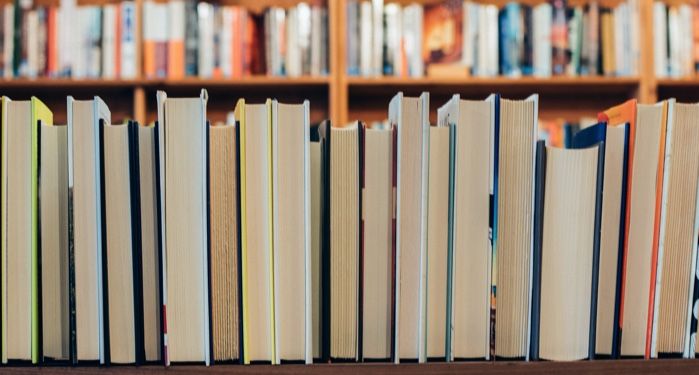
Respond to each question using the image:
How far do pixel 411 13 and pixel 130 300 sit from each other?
185cm

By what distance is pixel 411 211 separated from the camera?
614 mm

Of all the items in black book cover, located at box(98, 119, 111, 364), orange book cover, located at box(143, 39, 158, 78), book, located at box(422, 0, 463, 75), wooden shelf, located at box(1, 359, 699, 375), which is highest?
book, located at box(422, 0, 463, 75)

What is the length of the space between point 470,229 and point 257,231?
19 centimetres

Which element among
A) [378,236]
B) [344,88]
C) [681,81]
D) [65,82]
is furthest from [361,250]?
[681,81]

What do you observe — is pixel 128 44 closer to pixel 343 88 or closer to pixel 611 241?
pixel 343 88

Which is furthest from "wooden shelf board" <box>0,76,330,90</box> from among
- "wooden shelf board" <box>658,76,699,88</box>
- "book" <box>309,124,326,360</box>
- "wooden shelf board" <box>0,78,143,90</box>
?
"book" <box>309,124,326,360</box>

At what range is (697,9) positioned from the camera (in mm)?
2305

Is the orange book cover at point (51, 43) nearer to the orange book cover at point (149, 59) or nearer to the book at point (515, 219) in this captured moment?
the orange book cover at point (149, 59)

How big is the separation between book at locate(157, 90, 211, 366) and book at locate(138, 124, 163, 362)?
0.01 m

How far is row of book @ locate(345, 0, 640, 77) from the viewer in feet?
7.40

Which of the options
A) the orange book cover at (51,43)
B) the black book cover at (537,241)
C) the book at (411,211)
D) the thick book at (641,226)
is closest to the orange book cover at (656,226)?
the thick book at (641,226)

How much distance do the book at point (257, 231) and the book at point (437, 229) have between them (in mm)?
144

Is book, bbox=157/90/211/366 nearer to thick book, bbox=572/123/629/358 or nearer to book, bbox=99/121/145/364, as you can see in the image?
book, bbox=99/121/145/364

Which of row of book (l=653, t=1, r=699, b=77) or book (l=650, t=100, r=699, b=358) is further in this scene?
row of book (l=653, t=1, r=699, b=77)
